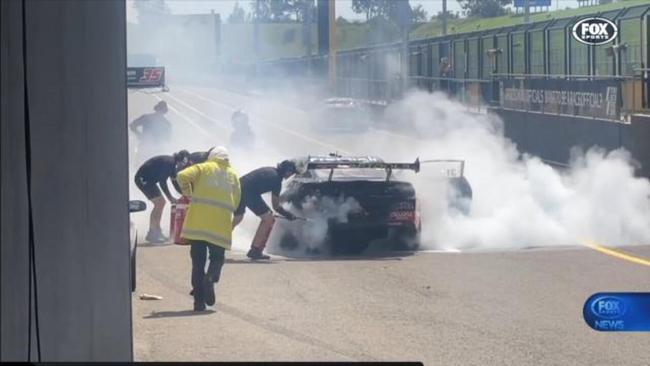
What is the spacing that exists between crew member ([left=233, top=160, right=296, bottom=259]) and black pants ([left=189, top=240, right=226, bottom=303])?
102 cm

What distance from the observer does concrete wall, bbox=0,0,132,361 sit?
15.5ft

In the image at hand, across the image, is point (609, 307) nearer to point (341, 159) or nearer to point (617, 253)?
point (617, 253)

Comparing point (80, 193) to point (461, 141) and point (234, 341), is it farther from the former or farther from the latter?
point (461, 141)

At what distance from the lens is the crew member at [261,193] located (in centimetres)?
1051

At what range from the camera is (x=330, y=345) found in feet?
23.8

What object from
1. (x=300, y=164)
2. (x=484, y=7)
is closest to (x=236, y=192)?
(x=300, y=164)

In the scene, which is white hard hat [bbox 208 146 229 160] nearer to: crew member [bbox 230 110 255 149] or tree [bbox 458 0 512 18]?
crew member [bbox 230 110 255 149]

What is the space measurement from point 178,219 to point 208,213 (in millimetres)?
908

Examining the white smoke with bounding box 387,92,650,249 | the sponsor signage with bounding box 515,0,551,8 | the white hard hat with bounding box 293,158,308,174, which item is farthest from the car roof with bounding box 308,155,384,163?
the sponsor signage with bounding box 515,0,551,8

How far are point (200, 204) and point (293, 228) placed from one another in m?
2.85

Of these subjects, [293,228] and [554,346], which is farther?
[293,228]

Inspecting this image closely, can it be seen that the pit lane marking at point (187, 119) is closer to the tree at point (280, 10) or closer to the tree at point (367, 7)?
the tree at point (280, 10)

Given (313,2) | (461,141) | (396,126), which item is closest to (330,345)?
(313,2)

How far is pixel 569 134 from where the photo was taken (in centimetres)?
1384
